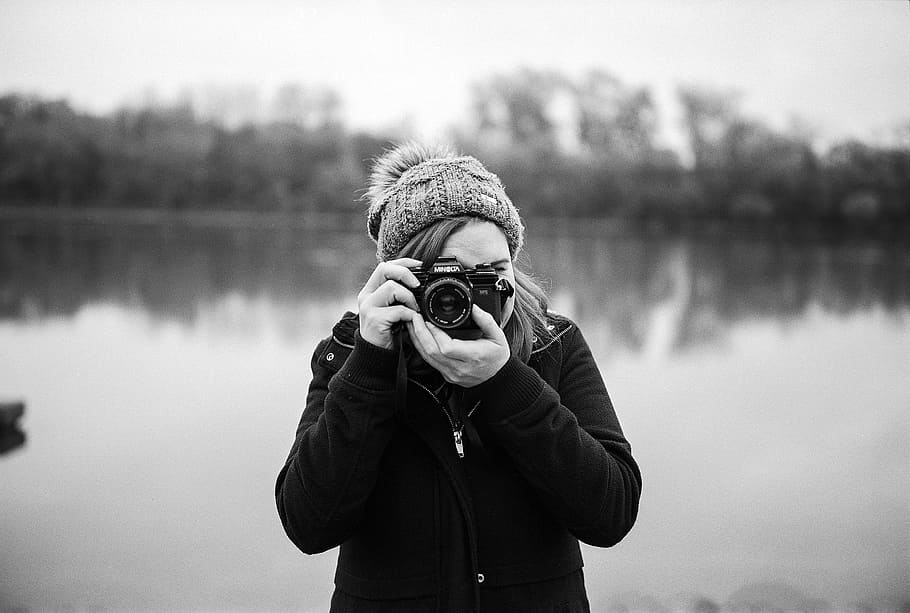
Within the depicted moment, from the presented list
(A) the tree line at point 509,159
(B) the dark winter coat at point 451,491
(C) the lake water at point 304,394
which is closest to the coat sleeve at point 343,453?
(B) the dark winter coat at point 451,491

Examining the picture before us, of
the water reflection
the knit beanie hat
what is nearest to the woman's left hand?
the knit beanie hat

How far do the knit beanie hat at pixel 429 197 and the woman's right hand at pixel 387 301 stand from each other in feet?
0.25

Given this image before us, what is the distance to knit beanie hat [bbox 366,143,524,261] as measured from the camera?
980 mm

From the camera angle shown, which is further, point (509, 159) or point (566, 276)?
point (566, 276)

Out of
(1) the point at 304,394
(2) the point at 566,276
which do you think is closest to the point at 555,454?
(1) the point at 304,394

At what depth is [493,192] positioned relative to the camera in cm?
101

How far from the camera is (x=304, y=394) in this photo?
933 cm

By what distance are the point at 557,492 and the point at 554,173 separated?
932 cm

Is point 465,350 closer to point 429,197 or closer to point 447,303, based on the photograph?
point 447,303

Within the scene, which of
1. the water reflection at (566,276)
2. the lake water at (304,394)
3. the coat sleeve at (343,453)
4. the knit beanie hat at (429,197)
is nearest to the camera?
the coat sleeve at (343,453)

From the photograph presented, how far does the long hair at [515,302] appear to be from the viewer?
3.24 feet

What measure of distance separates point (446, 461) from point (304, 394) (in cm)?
870

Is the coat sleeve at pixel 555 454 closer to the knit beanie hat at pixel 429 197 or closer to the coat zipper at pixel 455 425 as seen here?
the coat zipper at pixel 455 425

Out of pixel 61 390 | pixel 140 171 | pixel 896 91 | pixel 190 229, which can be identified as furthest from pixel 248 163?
pixel 896 91
